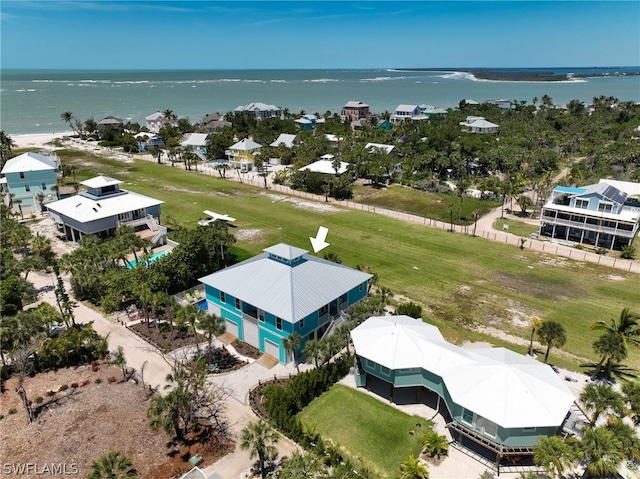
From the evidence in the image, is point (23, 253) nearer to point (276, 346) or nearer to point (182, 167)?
point (276, 346)

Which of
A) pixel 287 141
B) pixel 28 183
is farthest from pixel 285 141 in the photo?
pixel 28 183

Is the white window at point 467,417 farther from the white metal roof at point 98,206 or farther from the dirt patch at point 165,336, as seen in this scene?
the white metal roof at point 98,206

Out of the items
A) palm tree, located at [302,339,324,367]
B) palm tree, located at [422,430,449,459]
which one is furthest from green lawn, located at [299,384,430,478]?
palm tree, located at [302,339,324,367]

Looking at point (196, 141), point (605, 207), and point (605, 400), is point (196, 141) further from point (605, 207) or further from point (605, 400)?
point (605, 400)

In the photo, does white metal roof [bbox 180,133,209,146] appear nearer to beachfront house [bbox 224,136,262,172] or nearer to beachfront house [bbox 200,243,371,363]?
beachfront house [bbox 224,136,262,172]

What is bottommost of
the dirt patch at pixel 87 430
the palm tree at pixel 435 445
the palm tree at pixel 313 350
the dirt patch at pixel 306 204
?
the dirt patch at pixel 306 204

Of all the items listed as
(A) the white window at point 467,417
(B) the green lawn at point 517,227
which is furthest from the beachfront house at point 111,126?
(A) the white window at point 467,417

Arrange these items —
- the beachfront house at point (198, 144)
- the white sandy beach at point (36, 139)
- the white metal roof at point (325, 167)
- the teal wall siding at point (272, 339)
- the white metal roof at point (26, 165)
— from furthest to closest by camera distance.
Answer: the white sandy beach at point (36, 139) → the beachfront house at point (198, 144) → the white metal roof at point (325, 167) → the white metal roof at point (26, 165) → the teal wall siding at point (272, 339)
